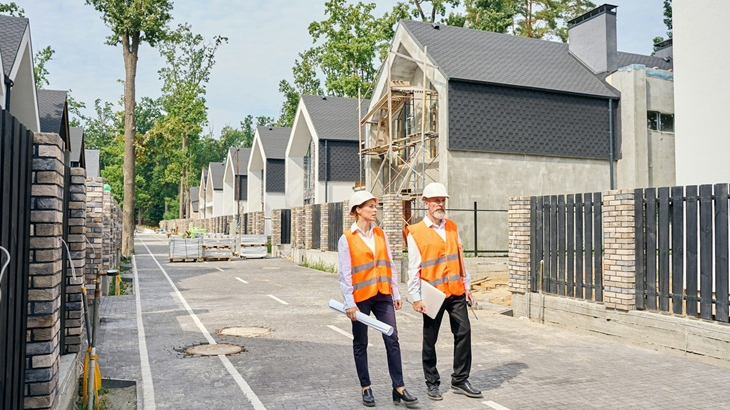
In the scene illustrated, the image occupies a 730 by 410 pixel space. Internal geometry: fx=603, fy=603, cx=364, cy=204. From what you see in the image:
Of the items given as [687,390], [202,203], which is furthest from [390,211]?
[202,203]

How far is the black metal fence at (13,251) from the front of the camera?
3604mm

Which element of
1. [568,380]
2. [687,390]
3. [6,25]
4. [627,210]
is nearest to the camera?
[687,390]

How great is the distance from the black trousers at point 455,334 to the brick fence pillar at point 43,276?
356cm

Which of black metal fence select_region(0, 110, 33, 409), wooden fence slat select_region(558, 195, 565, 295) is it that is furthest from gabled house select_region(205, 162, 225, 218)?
black metal fence select_region(0, 110, 33, 409)

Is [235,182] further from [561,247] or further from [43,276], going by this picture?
[43,276]

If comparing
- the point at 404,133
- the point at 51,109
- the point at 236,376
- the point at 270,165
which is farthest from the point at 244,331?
the point at 270,165

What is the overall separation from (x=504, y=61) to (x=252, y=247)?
1627 centimetres

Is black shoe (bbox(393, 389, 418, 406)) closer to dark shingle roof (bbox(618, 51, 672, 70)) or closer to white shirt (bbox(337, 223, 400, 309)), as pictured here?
white shirt (bbox(337, 223, 400, 309))

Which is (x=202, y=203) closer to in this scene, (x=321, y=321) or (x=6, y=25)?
(x=6, y=25)

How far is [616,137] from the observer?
25.8 meters

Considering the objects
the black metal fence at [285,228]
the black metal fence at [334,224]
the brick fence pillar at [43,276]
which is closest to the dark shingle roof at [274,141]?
the black metal fence at [285,228]

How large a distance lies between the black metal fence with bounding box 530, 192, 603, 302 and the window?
660 inches

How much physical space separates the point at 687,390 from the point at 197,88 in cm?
6117

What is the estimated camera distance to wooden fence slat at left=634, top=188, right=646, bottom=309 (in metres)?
9.38
